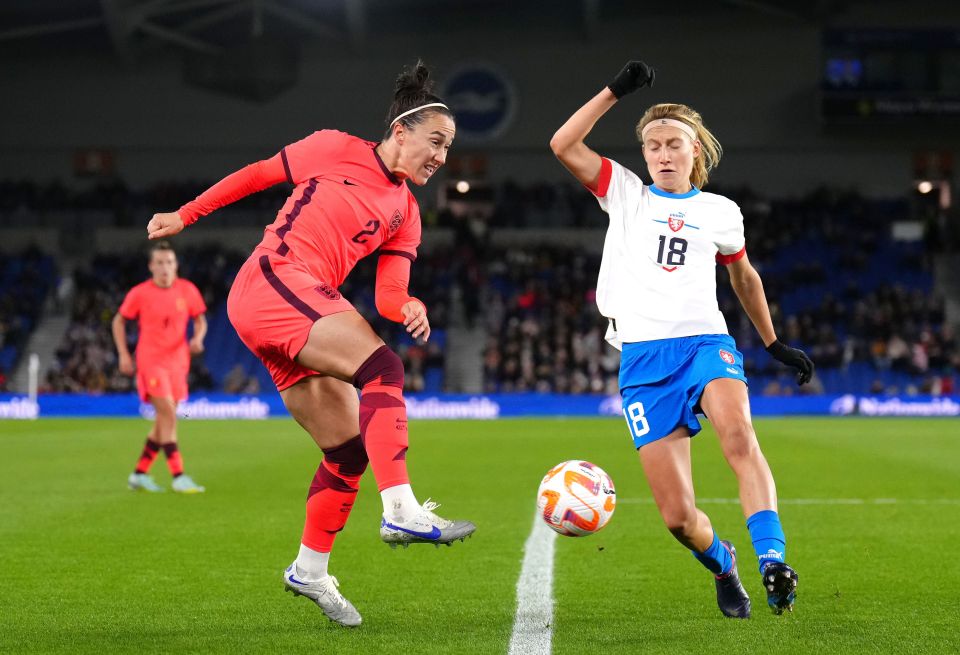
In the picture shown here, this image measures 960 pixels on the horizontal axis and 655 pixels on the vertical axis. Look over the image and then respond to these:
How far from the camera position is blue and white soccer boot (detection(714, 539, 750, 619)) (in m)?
5.41

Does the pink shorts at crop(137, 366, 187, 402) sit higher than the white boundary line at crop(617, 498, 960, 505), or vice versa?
the pink shorts at crop(137, 366, 187, 402)

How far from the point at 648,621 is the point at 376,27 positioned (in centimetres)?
3525

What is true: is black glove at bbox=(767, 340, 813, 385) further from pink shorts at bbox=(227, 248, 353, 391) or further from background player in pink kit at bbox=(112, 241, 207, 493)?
background player in pink kit at bbox=(112, 241, 207, 493)

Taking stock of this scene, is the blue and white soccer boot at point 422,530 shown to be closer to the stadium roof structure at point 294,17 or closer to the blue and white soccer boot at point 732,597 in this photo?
the blue and white soccer boot at point 732,597

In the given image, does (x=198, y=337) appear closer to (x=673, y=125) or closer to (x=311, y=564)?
(x=311, y=564)

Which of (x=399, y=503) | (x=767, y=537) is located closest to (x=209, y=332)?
(x=399, y=503)

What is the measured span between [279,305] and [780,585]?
2.24m

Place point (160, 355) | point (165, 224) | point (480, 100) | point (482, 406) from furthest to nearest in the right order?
point (480, 100)
point (482, 406)
point (160, 355)
point (165, 224)

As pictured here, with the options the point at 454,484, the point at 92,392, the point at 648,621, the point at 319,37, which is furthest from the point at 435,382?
the point at 648,621

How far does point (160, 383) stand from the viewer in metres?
11.7

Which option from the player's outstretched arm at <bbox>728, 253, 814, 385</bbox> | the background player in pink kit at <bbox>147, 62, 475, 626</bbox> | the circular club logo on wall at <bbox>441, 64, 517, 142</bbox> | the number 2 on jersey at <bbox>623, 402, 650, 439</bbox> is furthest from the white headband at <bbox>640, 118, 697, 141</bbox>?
the circular club logo on wall at <bbox>441, 64, 517, 142</bbox>

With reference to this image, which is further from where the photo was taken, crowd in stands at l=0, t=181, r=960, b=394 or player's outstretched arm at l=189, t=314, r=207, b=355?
crowd in stands at l=0, t=181, r=960, b=394

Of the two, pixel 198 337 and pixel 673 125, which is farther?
pixel 198 337

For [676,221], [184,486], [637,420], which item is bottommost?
[184,486]
